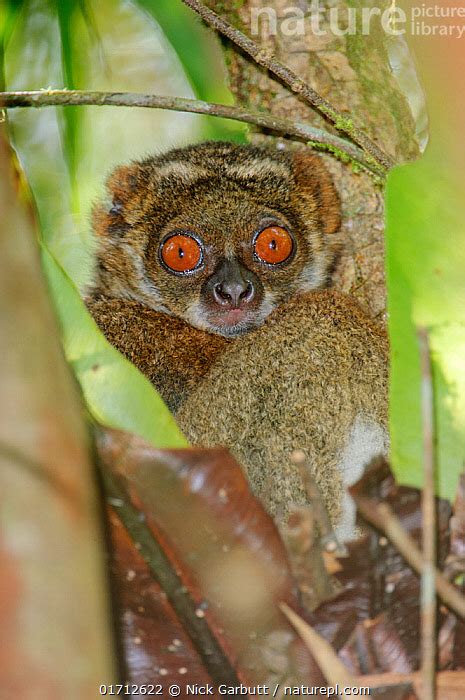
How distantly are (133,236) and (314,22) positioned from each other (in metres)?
1.48

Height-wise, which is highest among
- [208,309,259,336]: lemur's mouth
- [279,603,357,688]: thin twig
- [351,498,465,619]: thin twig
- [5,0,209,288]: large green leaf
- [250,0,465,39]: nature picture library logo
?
[5,0,209,288]: large green leaf

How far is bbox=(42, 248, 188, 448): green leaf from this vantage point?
204 centimetres

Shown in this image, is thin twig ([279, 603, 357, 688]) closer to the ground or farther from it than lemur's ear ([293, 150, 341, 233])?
closer to the ground

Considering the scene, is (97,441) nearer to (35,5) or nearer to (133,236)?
(133,236)

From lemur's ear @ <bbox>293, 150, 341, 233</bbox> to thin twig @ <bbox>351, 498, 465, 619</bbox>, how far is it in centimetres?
276

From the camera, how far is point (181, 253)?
420cm

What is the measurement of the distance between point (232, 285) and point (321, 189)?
0.81 meters

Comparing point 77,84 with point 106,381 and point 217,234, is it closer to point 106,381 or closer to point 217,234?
point 217,234

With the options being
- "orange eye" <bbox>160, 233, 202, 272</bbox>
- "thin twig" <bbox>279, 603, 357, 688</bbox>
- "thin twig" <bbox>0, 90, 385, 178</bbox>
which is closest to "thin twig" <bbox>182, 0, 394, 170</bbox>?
"thin twig" <bbox>0, 90, 385, 178</bbox>

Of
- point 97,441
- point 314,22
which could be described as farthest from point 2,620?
point 314,22

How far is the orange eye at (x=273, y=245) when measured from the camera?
13.8 feet

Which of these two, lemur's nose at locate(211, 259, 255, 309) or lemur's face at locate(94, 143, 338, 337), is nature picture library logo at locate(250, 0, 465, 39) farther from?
lemur's nose at locate(211, 259, 255, 309)

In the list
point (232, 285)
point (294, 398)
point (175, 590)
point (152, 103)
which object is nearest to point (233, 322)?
point (232, 285)

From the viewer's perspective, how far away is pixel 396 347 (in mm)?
2049
